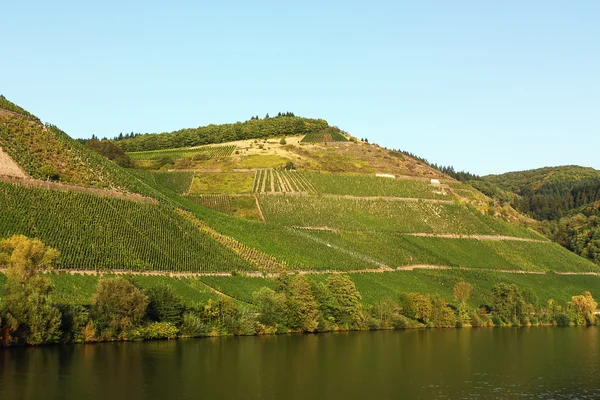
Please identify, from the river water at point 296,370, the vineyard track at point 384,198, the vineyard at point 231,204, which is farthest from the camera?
the vineyard track at point 384,198

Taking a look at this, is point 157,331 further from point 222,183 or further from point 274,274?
point 222,183

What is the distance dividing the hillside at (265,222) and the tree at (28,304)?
28.3 ft

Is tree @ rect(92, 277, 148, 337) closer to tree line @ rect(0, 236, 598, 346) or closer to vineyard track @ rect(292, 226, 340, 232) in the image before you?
tree line @ rect(0, 236, 598, 346)

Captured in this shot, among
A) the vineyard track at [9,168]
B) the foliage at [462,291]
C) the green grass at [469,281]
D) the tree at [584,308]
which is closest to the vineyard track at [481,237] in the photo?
the green grass at [469,281]

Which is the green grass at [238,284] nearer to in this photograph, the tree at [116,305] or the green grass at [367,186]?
the tree at [116,305]

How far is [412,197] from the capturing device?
168750mm

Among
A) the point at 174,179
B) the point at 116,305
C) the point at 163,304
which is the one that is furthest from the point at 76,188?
the point at 174,179

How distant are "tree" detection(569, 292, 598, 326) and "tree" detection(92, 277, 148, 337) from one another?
83502 millimetres

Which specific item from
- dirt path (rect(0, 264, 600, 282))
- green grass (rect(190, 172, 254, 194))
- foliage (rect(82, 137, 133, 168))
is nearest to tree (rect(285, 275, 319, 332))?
dirt path (rect(0, 264, 600, 282))

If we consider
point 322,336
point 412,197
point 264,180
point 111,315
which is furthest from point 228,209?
point 111,315

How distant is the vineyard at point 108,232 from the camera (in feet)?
287

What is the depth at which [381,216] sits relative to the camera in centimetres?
15400

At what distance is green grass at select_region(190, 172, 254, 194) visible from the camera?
160 m

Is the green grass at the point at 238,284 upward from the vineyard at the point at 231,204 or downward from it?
downward
